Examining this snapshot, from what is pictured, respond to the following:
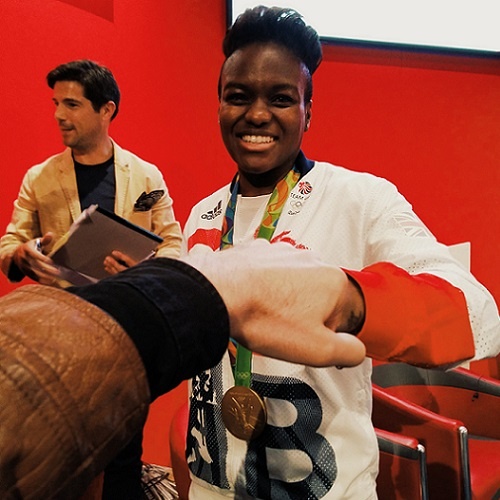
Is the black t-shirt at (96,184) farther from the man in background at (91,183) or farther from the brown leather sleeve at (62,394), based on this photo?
the brown leather sleeve at (62,394)

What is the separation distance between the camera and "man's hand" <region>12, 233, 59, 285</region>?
1.68m

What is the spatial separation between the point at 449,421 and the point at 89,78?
1.83 meters

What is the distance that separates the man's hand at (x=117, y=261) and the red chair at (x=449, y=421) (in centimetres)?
105

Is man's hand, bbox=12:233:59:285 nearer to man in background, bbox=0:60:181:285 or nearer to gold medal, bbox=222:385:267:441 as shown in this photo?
man in background, bbox=0:60:181:285

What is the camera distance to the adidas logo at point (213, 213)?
4.02 feet

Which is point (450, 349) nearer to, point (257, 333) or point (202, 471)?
point (257, 333)

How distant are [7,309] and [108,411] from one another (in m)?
0.08

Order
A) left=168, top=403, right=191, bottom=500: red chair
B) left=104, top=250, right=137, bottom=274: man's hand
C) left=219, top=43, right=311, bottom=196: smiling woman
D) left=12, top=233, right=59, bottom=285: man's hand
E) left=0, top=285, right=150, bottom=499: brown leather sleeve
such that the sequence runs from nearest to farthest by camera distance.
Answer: left=0, top=285, right=150, bottom=499: brown leather sleeve
left=219, top=43, right=311, bottom=196: smiling woman
left=104, top=250, right=137, bottom=274: man's hand
left=168, top=403, right=191, bottom=500: red chair
left=12, top=233, right=59, bottom=285: man's hand

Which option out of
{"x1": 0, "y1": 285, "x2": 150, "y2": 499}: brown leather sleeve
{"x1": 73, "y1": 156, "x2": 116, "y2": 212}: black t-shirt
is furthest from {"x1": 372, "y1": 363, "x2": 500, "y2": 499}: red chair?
{"x1": 0, "y1": 285, "x2": 150, "y2": 499}: brown leather sleeve

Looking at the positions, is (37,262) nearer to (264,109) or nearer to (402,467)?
(264,109)

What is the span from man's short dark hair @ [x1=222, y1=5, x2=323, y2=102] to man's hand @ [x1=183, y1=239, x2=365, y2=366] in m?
Result: 0.80

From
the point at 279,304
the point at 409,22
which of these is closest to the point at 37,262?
the point at 279,304

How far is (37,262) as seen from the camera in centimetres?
180

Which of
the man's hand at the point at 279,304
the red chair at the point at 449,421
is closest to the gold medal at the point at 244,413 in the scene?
the man's hand at the point at 279,304
